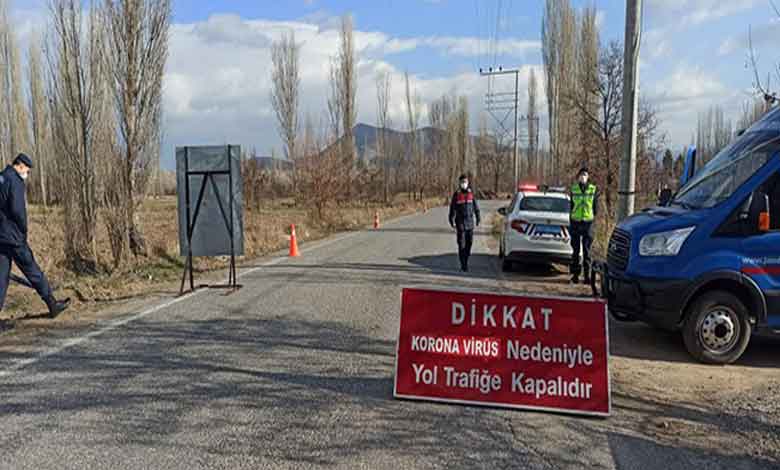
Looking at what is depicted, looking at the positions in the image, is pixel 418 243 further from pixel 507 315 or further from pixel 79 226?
pixel 507 315

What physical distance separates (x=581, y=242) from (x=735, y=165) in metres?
4.59

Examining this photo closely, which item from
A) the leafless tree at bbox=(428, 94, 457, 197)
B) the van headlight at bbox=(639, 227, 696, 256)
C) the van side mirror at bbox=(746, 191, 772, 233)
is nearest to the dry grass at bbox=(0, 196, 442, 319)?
the van headlight at bbox=(639, 227, 696, 256)

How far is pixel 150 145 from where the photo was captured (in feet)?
45.5

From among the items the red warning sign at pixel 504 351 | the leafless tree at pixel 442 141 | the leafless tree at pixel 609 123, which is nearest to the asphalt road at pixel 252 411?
the red warning sign at pixel 504 351

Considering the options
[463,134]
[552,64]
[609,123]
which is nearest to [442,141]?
[463,134]

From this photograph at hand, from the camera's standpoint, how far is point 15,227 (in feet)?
24.0

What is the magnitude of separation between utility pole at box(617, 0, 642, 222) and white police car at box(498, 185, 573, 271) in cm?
297

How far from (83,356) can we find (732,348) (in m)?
6.73

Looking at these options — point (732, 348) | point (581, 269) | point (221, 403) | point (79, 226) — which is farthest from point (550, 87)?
point (221, 403)

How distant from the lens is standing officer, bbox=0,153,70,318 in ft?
23.6

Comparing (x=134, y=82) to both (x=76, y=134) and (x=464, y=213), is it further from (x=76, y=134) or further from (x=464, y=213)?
(x=464, y=213)

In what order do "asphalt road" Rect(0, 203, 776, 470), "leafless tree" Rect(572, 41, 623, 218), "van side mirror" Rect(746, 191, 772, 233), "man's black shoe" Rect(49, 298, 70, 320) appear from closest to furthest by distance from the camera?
1. "asphalt road" Rect(0, 203, 776, 470)
2. "van side mirror" Rect(746, 191, 772, 233)
3. "man's black shoe" Rect(49, 298, 70, 320)
4. "leafless tree" Rect(572, 41, 623, 218)

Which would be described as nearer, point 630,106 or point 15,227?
point 15,227

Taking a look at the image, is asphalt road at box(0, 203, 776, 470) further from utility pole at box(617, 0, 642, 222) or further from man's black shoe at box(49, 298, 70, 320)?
utility pole at box(617, 0, 642, 222)
